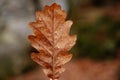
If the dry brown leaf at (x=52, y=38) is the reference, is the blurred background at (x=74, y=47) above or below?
below

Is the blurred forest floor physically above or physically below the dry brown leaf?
below

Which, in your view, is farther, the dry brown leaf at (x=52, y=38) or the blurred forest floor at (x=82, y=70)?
the blurred forest floor at (x=82, y=70)

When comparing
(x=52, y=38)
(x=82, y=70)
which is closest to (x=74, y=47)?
(x=82, y=70)

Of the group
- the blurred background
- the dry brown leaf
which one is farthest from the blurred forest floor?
the dry brown leaf

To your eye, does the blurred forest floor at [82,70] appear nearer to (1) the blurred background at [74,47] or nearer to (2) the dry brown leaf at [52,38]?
(1) the blurred background at [74,47]

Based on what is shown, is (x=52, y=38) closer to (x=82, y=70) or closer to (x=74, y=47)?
(x=82, y=70)

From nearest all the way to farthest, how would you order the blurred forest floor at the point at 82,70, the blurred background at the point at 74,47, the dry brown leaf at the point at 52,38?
the dry brown leaf at the point at 52,38 → the blurred forest floor at the point at 82,70 → the blurred background at the point at 74,47

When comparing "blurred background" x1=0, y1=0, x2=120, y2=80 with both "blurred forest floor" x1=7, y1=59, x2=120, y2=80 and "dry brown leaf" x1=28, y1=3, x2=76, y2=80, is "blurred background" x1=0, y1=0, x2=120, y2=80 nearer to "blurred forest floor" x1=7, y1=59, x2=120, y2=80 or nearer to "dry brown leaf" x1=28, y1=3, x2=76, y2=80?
"blurred forest floor" x1=7, y1=59, x2=120, y2=80

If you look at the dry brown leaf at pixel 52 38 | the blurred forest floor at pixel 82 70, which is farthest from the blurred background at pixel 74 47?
the dry brown leaf at pixel 52 38
